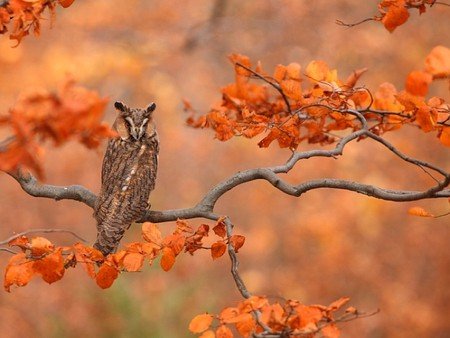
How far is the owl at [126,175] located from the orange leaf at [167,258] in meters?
1.04

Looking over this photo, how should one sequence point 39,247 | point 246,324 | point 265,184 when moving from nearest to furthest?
1. point 246,324
2. point 39,247
3. point 265,184

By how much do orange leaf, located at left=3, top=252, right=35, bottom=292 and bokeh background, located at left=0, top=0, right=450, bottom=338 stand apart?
26.6 ft

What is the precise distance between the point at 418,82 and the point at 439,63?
146mm

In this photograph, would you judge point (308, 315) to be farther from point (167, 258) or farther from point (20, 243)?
point (20, 243)

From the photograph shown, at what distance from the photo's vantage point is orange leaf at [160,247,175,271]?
3.74 metres

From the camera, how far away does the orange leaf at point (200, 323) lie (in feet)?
11.2

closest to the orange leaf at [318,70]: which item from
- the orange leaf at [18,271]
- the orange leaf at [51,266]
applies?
the orange leaf at [51,266]

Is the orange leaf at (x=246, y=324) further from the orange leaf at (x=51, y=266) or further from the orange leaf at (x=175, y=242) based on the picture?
the orange leaf at (x=51, y=266)

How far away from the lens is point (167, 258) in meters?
3.76

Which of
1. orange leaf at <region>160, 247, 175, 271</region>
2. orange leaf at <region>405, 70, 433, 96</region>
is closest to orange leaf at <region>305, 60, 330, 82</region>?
orange leaf at <region>405, 70, 433, 96</region>

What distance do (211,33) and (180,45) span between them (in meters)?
0.57

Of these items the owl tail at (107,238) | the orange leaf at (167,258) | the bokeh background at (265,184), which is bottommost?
the orange leaf at (167,258)

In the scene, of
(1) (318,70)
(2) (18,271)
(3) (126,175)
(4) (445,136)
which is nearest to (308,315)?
(4) (445,136)

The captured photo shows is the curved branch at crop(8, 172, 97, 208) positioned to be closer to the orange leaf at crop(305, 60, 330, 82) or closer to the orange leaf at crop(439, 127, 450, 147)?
the orange leaf at crop(305, 60, 330, 82)
